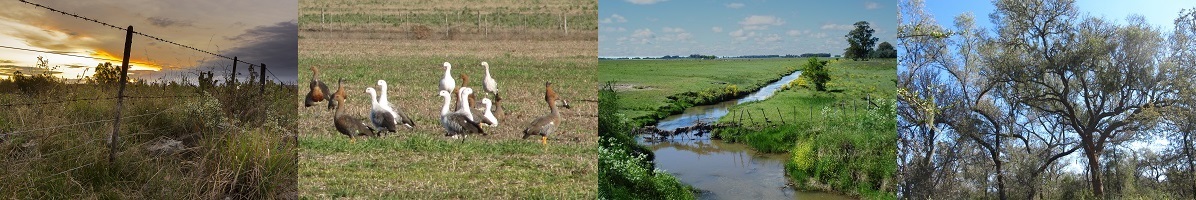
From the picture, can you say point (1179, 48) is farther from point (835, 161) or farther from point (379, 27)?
point (379, 27)

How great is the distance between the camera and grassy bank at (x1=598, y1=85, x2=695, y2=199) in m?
6.92

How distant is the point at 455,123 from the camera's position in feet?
23.5

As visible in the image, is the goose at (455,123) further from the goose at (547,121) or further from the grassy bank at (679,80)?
the grassy bank at (679,80)

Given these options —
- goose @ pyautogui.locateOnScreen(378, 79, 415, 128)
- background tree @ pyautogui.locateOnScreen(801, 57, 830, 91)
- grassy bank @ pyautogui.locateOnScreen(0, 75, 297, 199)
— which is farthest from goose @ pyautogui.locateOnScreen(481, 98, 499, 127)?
background tree @ pyautogui.locateOnScreen(801, 57, 830, 91)

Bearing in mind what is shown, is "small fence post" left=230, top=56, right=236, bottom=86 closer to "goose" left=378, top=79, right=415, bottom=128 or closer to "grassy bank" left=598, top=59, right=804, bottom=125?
"goose" left=378, top=79, right=415, bottom=128

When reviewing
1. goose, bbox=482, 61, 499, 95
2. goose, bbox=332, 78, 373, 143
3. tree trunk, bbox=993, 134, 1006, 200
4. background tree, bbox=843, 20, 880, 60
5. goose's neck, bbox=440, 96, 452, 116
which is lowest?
tree trunk, bbox=993, 134, 1006, 200

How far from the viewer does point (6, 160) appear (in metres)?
7.73

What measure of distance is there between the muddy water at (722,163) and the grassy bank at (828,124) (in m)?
0.07

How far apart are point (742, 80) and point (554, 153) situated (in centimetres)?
163

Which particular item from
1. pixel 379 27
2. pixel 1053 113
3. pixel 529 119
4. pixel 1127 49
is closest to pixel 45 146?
pixel 379 27

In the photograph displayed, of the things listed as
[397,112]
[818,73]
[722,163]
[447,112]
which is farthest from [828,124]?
[397,112]

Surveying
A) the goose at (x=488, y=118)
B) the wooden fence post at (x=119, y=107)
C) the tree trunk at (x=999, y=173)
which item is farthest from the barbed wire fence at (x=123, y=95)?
the tree trunk at (x=999, y=173)

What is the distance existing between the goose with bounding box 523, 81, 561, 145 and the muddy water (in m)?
0.74

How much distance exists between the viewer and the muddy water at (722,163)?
A: 278 inches
